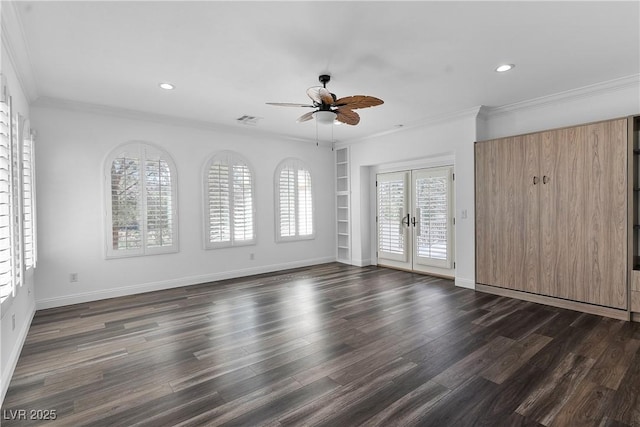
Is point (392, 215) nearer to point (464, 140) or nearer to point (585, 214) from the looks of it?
point (464, 140)

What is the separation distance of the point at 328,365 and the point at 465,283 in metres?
3.38

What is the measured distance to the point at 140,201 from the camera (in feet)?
16.6

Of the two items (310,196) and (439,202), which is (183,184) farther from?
(439,202)

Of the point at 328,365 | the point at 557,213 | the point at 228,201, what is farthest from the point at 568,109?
the point at 228,201

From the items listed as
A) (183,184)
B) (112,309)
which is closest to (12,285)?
(112,309)

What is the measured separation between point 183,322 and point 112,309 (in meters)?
1.29

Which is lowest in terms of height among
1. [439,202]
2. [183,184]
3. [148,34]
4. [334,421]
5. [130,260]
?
[334,421]

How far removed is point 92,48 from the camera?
2.98m

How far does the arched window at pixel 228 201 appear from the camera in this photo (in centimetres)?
580

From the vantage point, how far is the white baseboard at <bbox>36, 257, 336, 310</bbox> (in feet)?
14.7

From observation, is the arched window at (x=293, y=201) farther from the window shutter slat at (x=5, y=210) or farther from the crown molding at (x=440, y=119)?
the window shutter slat at (x=5, y=210)

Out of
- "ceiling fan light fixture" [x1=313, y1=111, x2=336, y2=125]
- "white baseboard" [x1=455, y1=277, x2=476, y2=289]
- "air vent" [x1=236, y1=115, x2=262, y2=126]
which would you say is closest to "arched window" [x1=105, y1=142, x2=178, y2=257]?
"air vent" [x1=236, y1=115, x2=262, y2=126]

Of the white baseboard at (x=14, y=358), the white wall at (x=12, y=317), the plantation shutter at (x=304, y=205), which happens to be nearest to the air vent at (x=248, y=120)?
the plantation shutter at (x=304, y=205)

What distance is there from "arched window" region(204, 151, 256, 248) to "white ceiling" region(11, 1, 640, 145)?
148 centimetres
